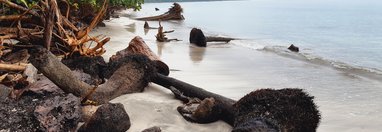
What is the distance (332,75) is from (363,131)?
666 centimetres

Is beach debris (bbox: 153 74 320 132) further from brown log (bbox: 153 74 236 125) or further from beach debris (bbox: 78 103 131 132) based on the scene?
beach debris (bbox: 78 103 131 132)

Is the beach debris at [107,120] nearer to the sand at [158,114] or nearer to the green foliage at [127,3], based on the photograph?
the sand at [158,114]

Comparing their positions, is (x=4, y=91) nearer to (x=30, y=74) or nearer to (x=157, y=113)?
(x=30, y=74)

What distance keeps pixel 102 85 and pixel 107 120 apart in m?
1.80

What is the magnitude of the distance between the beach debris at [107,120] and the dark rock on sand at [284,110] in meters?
1.34

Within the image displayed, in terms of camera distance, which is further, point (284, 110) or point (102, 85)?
point (102, 85)

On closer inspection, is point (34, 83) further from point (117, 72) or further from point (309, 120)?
point (309, 120)

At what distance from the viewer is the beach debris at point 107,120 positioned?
4.36 metres

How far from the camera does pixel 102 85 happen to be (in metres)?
6.11

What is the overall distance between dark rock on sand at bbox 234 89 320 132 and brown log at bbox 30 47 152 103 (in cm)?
212

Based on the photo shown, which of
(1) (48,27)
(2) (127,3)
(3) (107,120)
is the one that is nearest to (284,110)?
(3) (107,120)

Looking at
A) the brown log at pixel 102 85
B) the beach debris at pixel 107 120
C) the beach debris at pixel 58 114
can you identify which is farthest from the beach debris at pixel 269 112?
the beach debris at pixel 58 114

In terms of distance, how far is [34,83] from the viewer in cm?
568

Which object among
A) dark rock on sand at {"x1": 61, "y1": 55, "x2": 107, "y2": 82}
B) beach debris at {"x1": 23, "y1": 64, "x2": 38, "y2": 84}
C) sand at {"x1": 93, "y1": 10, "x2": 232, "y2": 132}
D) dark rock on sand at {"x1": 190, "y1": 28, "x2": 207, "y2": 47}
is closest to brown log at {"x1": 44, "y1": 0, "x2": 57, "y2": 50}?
dark rock on sand at {"x1": 61, "y1": 55, "x2": 107, "y2": 82}
